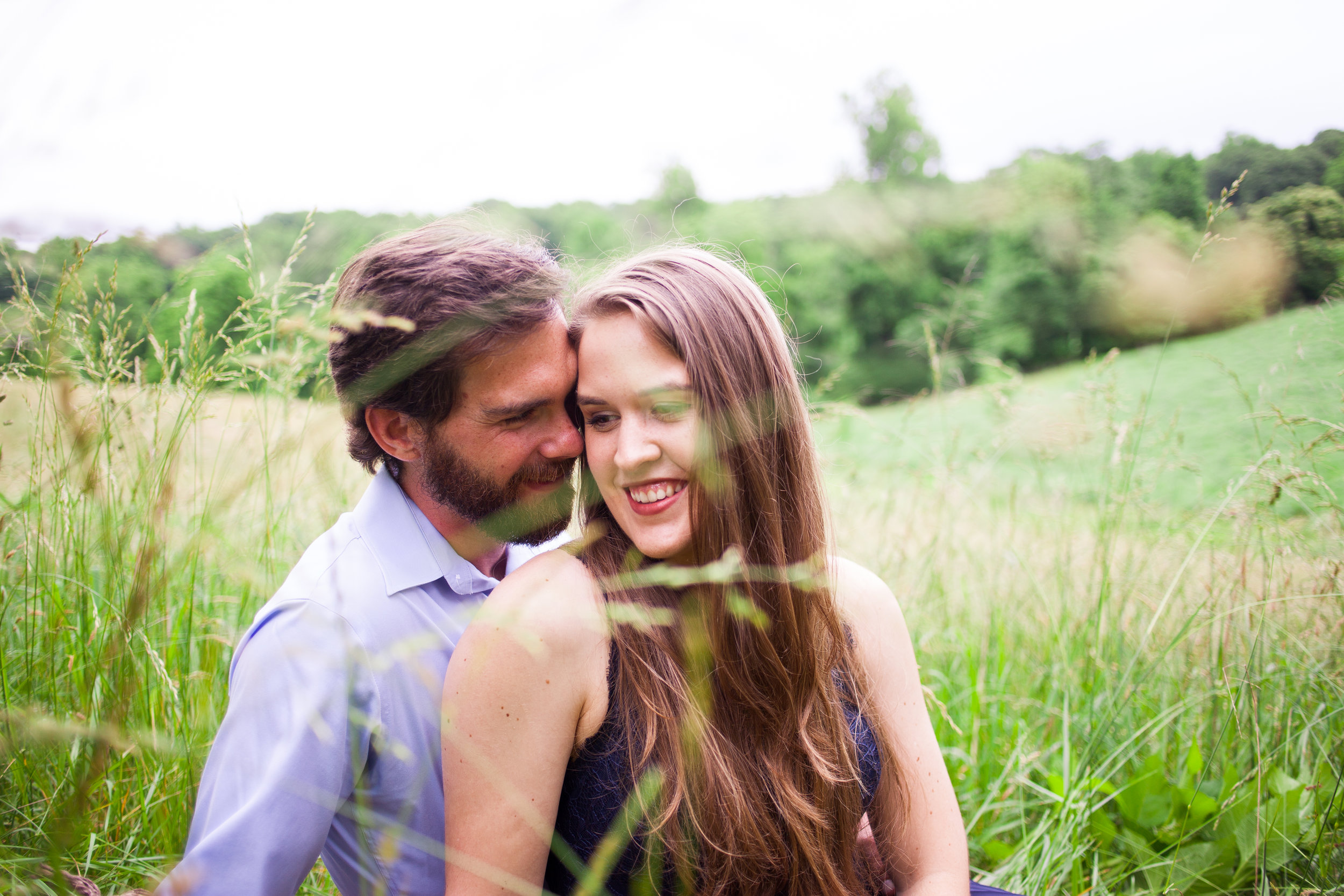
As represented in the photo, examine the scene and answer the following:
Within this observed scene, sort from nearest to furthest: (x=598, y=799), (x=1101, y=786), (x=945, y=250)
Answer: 1. (x=598, y=799)
2. (x=1101, y=786)
3. (x=945, y=250)

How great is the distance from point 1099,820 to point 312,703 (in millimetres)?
2387

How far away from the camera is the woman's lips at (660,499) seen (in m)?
1.71

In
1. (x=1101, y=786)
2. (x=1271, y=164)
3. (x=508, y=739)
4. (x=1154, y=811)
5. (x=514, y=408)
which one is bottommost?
(x=1154, y=811)

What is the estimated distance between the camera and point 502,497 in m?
2.12

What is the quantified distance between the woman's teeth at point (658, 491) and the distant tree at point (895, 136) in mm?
30062

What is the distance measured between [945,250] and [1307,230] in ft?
76.7

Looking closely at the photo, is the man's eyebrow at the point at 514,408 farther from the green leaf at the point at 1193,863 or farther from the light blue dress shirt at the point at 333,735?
the green leaf at the point at 1193,863

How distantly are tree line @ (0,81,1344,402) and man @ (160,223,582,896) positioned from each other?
0.89 ft

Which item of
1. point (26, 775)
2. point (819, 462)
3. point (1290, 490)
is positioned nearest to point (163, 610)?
point (26, 775)

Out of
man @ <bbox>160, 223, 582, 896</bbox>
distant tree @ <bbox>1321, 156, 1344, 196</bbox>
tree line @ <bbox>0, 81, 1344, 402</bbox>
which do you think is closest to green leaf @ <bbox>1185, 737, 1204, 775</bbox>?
tree line @ <bbox>0, 81, 1344, 402</bbox>

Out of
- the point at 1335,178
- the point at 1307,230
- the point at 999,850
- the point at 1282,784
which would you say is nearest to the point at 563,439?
the point at 999,850

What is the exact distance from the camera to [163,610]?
6.71ft

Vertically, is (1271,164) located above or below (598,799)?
above

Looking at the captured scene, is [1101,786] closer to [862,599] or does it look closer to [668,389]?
[862,599]
